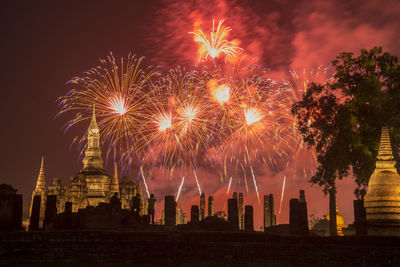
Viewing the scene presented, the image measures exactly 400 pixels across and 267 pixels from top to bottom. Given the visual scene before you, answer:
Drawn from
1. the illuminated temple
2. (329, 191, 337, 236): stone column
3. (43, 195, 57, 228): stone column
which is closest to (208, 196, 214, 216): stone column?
the illuminated temple

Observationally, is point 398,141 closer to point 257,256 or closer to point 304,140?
point 304,140

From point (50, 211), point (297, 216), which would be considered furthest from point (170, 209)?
point (297, 216)

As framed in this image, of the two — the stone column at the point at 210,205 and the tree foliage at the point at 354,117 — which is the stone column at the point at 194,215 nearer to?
the tree foliage at the point at 354,117

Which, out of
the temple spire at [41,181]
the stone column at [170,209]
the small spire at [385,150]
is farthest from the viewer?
the temple spire at [41,181]

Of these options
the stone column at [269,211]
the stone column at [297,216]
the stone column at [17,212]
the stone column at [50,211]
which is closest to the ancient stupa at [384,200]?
the stone column at [297,216]

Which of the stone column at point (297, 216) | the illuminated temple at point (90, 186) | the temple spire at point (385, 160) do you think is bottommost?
the stone column at point (297, 216)

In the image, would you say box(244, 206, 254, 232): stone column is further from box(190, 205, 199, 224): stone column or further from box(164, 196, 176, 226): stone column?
box(164, 196, 176, 226): stone column
